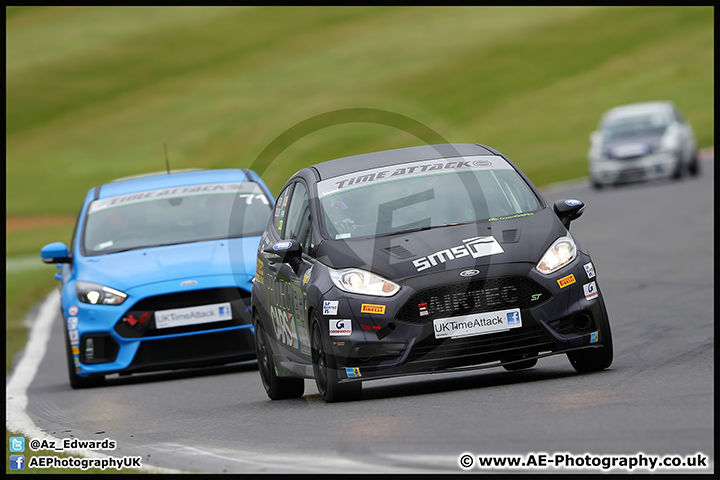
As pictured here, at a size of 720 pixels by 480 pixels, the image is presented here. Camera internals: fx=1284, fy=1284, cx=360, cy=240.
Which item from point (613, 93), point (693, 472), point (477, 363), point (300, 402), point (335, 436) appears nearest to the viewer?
point (693, 472)

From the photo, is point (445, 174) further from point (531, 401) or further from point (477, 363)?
point (531, 401)

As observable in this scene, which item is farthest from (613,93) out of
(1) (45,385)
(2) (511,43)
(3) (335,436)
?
(3) (335,436)

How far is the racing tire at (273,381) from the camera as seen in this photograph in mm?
9648

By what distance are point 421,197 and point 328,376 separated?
152 centimetres

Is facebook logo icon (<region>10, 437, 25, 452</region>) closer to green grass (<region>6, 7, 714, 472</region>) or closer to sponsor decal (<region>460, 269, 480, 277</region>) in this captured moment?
sponsor decal (<region>460, 269, 480, 277</region>)

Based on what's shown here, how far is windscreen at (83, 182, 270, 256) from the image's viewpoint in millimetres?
12367

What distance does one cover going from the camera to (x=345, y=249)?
855 cm

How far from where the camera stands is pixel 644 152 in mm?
29719

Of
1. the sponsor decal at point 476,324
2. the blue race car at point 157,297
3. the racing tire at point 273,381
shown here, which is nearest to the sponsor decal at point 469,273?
the sponsor decal at point 476,324

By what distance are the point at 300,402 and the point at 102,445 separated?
5.89ft

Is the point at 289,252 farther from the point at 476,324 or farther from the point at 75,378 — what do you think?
the point at 75,378

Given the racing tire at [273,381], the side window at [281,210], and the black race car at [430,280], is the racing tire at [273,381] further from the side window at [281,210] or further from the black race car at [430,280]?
the side window at [281,210]
